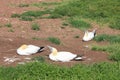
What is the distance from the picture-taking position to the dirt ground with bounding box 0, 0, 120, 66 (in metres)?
8.53

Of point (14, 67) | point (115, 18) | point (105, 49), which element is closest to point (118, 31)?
point (115, 18)

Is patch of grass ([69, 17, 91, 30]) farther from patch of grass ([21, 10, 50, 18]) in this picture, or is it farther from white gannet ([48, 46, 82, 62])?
white gannet ([48, 46, 82, 62])

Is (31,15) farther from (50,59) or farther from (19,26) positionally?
(50,59)

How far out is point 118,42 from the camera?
11.6 m

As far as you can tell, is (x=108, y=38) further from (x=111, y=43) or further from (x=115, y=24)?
(x=115, y=24)

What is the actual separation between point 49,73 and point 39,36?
4.91m

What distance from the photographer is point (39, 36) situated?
12141mm

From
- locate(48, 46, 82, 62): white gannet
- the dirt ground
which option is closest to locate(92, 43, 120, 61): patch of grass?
the dirt ground

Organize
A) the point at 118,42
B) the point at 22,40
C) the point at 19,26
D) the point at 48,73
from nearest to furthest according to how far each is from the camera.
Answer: the point at 48,73 → the point at 22,40 → the point at 118,42 → the point at 19,26

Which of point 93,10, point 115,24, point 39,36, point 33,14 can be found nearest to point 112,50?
point 39,36

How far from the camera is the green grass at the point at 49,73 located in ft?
23.6

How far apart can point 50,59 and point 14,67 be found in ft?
3.09

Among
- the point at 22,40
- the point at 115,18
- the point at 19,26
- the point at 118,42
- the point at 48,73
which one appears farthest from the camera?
the point at 115,18

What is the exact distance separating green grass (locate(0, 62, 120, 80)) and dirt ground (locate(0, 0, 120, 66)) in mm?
585
